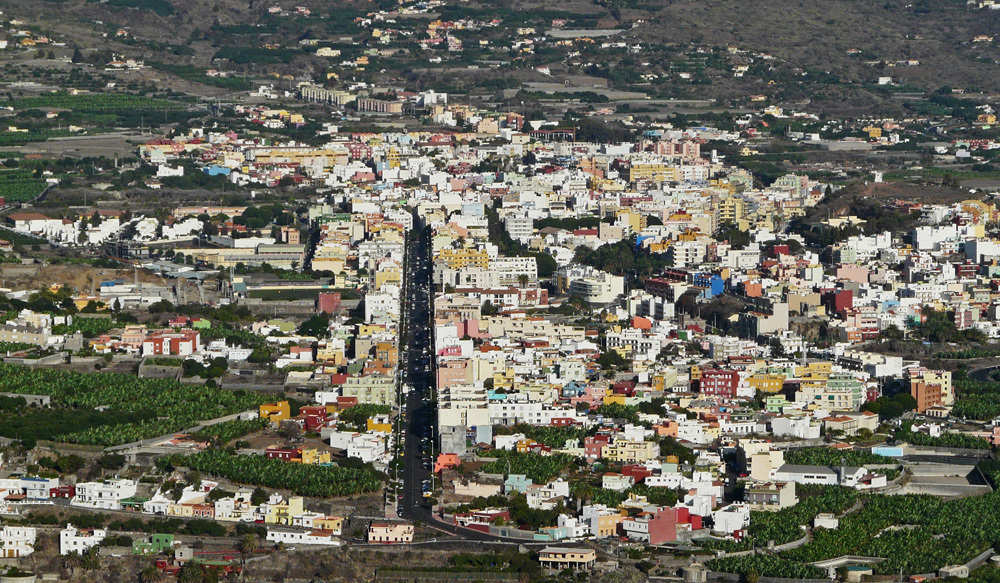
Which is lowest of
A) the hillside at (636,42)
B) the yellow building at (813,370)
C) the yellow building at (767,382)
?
the yellow building at (767,382)

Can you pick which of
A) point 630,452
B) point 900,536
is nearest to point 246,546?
point 630,452

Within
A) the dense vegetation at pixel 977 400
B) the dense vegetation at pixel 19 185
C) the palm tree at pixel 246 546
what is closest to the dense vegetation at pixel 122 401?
the palm tree at pixel 246 546

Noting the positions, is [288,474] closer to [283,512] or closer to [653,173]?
[283,512]

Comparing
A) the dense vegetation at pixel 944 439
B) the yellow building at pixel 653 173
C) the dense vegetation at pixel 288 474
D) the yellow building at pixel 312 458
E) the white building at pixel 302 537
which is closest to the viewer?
the white building at pixel 302 537

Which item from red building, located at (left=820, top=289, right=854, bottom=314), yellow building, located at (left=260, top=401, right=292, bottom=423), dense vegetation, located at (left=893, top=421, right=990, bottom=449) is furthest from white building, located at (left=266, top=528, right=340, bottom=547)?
red building, located at (left=820, top=289, right=854, bottom=314)

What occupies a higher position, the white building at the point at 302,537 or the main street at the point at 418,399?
the main street at the point at 418,399

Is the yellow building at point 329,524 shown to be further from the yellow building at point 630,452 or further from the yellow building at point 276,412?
the yellow building at point 276,412
